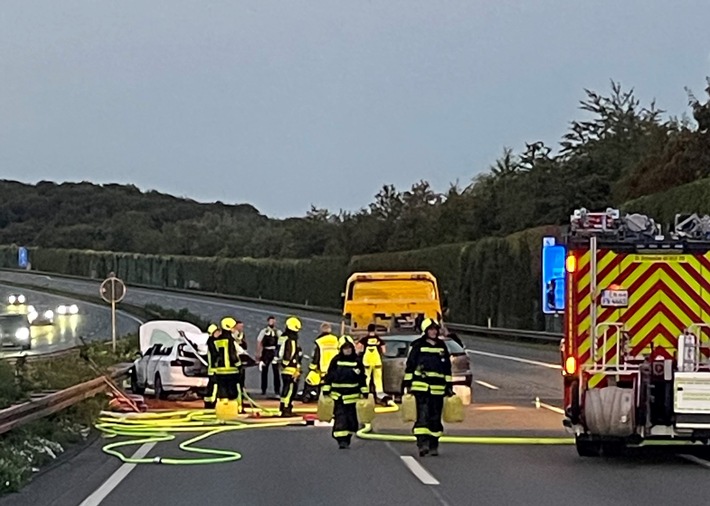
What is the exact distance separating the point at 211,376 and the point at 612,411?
31.9 ft

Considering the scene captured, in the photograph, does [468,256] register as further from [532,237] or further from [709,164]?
[709,164]

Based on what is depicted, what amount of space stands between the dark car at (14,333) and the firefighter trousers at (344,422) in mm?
39176

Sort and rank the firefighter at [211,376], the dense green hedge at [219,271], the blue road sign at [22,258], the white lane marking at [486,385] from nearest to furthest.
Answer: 1. the firefighter at [211,376]
2. the white lane marking at [486,385]
3. the dense green hedge at [219,271]
4. the blue road sign at [22,258]

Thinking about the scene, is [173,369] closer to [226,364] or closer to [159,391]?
[159,391]

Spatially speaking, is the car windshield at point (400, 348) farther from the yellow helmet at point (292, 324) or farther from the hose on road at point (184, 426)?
the yellow helmet at point (292, 324)

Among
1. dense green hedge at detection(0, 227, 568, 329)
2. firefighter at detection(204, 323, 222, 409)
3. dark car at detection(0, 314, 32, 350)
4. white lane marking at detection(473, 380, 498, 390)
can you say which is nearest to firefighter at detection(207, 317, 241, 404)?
firefighter at detection(204, 323, 222, 409)

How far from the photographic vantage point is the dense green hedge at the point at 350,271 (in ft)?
165

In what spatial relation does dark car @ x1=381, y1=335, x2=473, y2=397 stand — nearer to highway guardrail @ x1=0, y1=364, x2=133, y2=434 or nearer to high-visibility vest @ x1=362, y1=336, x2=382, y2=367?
high-visibility vest @ x1=362, y1=336, x2=382, y2=367

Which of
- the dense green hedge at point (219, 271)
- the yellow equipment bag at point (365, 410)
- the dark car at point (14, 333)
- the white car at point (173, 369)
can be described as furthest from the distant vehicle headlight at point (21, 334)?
the yellow equipment bag at point (365, 410)

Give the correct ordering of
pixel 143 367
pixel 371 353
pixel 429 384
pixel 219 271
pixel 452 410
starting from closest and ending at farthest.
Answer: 1. pixel 429 384
2. pixel 452 410
3. pixel 371 353
4. pixel 143 367
5. pixel 219 271

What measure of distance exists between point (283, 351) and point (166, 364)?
3639 millimetres

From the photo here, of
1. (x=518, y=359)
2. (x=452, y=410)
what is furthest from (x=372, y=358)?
(x=518, y=359)

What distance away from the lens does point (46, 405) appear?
16.3 meters

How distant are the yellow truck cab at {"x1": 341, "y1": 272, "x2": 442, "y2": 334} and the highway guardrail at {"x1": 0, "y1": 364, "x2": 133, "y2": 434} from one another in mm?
8860
